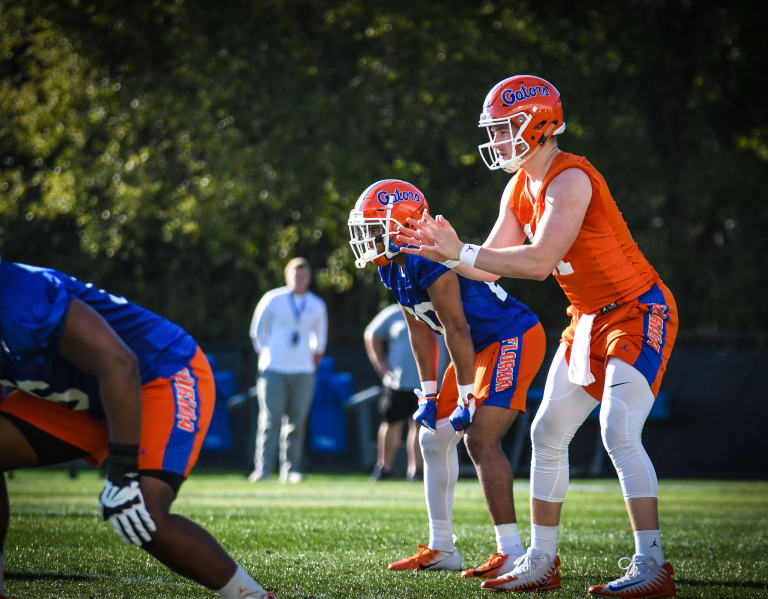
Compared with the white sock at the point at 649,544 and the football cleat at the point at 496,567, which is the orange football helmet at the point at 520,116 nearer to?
the white sock at the point at 649,544

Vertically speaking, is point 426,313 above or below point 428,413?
above

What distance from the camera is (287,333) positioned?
11555mm

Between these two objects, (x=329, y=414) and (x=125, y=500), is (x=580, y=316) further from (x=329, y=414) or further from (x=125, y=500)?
(x=329, y=414)

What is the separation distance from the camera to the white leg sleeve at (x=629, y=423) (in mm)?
4539

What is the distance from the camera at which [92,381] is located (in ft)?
12.1

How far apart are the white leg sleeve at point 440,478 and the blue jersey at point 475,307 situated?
48 centimetres

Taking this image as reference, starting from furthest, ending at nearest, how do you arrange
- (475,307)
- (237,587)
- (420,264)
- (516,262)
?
(475,307)
(420,264)
(516,262)
(237,587)

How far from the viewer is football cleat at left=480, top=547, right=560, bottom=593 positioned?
463 cm

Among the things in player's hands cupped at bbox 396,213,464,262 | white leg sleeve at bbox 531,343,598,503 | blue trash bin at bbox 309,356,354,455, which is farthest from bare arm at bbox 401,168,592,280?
blue trash bin at bbox 309,356,354,455

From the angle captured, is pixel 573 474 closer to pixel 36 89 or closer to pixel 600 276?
pixel 600 276

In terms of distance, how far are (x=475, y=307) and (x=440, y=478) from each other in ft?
2.93

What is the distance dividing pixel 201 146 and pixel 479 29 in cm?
533

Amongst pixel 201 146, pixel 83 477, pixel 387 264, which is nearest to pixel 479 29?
pixel 201 146

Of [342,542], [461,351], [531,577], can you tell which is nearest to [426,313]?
[461,351]
